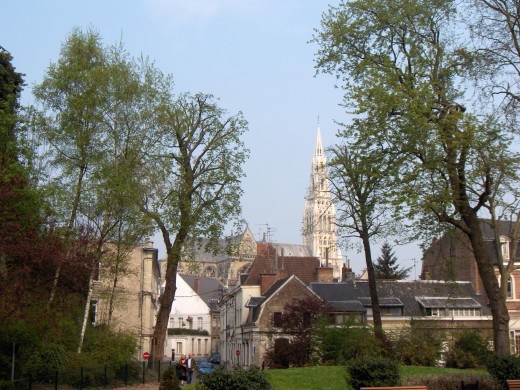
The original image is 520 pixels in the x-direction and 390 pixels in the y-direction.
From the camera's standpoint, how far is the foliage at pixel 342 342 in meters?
30.7

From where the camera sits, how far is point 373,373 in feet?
57.9

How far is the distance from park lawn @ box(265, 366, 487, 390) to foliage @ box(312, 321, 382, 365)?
Result: 3982 millimetres

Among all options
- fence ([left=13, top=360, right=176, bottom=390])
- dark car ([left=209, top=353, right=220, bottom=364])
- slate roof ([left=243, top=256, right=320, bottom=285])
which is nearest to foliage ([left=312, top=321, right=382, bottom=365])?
fence ([left=13, top=360, right=176, bottom=390])

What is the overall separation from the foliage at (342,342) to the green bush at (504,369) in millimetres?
10774

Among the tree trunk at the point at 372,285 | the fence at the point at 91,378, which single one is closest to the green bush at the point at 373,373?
the fence at the point at 91,378

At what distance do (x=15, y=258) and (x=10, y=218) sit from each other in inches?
66.5

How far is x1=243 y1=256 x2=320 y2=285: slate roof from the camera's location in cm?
5816

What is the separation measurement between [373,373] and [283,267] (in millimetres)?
43015

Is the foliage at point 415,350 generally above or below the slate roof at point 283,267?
below

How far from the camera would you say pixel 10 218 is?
24531 millimetres

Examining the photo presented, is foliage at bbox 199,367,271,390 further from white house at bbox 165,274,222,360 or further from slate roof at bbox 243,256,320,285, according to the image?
white house at bbox 165,274,222,360

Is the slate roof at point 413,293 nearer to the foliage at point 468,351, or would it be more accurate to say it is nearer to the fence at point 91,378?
the foliage at point 468,351

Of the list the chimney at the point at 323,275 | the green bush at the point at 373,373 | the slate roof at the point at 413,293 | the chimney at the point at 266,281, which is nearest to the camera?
the green bush at the point at 373,373

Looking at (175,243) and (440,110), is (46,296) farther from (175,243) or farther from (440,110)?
(440,110)
